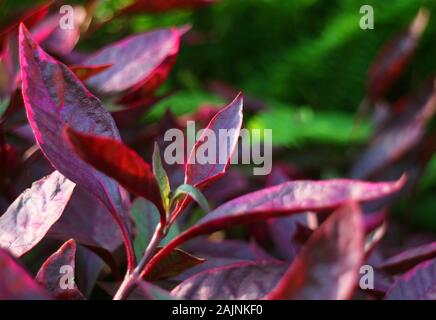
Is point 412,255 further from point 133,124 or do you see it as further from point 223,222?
point 133,124

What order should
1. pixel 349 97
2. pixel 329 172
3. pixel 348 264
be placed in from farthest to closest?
pixel 349 97, pixel 329 172, pixel 348 264

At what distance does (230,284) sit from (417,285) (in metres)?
0.16

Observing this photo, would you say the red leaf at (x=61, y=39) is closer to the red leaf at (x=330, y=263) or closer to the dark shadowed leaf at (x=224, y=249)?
the dark shadowed leaf at (x=224, y=249)

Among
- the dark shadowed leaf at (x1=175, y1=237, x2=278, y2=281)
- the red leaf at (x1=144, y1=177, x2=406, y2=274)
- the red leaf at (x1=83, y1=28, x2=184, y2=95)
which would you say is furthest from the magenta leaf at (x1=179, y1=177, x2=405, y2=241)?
the red leaf at (x1=83, y1=28, x2=184, y2=95)

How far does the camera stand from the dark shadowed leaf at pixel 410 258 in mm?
698

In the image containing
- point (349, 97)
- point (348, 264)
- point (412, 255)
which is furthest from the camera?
point (349, 97)

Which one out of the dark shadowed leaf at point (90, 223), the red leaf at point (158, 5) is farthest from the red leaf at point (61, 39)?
the dark shadowed leaf at point (90, 223)

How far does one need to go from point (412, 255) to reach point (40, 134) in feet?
1.26

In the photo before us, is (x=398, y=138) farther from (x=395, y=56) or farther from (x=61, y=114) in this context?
(x=61, y=114)

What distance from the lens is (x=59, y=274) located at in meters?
0.60

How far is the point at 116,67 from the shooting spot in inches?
37.5

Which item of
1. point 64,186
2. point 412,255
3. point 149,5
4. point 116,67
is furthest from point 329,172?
point 64,186

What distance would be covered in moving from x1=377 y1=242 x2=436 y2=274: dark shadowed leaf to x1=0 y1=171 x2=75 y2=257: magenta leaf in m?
0.34

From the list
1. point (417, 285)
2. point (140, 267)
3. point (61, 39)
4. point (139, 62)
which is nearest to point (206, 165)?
point (140, 267)
